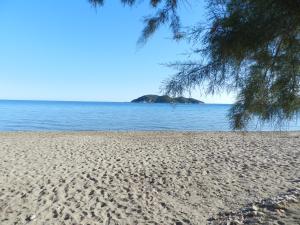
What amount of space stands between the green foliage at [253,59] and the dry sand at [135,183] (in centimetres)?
336

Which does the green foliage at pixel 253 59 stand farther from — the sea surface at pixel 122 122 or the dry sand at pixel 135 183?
the dry sand at pixel 135 183

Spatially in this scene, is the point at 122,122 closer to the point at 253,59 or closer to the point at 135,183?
the point at 135,183

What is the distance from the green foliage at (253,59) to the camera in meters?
2.48

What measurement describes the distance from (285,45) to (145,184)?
576cm

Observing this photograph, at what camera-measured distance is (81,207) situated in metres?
6.37

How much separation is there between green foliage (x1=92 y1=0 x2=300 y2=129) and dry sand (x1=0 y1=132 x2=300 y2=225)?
3362 millimetres

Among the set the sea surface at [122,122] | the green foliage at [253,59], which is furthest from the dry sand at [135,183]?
the green foliage at [253,59]

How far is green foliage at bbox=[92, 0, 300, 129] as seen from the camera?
8.13 feet

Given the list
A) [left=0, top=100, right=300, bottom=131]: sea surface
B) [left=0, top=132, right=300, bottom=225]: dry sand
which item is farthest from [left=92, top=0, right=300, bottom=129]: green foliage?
[left=0, top=132, right=300, bottom=225]: dry sand

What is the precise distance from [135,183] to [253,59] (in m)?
5.69

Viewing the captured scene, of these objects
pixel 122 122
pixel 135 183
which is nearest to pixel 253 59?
pixel 135 183

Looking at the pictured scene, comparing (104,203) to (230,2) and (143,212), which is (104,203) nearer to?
(143,212)

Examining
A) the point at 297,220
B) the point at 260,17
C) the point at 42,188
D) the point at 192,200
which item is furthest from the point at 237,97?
the point at 42,188

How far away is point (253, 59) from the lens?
2.84 metres
